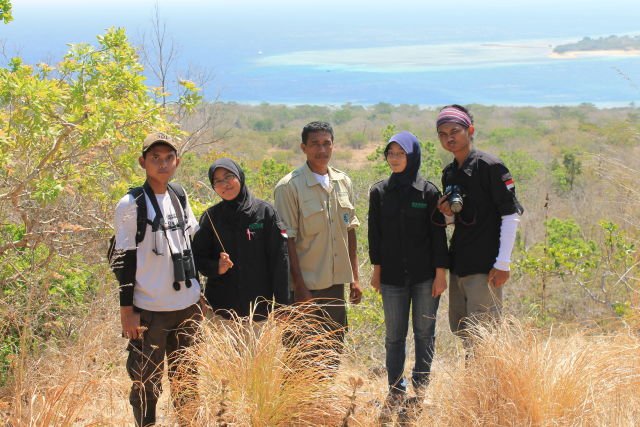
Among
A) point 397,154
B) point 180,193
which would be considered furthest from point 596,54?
point 180,193

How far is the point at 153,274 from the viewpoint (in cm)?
375

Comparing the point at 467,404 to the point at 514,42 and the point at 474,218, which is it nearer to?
the point at 474,218

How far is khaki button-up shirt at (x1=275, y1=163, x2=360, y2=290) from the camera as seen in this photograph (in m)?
4.34

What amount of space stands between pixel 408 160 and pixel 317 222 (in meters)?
0.67

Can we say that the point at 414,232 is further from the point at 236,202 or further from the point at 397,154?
the point at 236,202

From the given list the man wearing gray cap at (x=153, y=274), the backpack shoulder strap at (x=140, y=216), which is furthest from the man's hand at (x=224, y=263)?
the backpack shoulder strap at (x=140, y=216)

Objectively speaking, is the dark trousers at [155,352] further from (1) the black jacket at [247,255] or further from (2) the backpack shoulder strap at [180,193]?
(2) the backpack shoulder strap at [180,193]

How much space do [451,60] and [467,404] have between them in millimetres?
121098

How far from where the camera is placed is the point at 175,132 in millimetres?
5180

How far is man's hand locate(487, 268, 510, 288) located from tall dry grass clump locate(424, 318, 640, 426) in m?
0.40

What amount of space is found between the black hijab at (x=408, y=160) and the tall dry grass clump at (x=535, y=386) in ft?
3.34

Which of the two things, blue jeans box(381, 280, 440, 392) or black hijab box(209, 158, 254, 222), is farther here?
blue jeans box(381, 280, 440, 392)

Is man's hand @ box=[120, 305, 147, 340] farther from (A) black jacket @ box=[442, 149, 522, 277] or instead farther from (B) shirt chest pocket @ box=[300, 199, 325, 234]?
(A) black jacket @ box=[442, 149, 522, 277]

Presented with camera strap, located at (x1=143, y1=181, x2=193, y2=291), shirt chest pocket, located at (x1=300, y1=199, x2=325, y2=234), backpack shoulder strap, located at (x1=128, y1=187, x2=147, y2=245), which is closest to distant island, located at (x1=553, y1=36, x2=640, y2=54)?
shirt chest pocket, located at (x1=300, y1=199, x2=325, y2=234)
